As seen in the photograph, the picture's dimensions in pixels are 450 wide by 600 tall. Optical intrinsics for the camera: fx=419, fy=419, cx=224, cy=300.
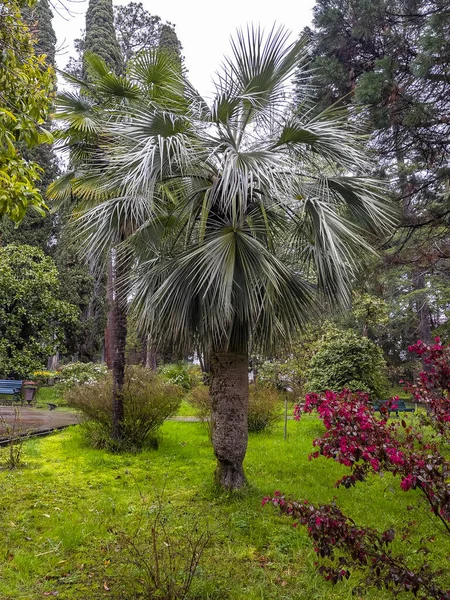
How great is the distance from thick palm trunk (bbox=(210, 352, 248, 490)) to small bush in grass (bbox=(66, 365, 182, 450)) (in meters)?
2.31

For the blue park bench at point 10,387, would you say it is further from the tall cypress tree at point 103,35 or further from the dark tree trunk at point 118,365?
the tall cypress tree at point 103,35

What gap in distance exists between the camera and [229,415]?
4.61 m

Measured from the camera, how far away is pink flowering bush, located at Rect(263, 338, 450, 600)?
213 cm

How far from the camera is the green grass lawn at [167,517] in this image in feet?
9.47

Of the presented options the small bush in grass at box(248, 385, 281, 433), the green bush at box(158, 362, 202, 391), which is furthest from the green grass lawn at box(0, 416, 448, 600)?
the green bush at box(158, 362, 202, 391)

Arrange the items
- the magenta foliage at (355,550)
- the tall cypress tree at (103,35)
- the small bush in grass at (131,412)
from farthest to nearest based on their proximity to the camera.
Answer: the tall cypress tree at (103,35), the small bush in grass at (131,412), the magenta foliage at (355,550)

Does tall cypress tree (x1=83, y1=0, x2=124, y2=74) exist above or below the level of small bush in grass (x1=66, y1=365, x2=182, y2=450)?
above

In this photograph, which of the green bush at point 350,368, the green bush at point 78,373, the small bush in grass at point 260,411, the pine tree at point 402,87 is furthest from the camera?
the green bush at point 78,373

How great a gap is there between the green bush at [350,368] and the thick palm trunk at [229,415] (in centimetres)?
456

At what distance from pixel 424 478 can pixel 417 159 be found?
20.9ft

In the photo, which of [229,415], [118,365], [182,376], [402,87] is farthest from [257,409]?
[182,376]

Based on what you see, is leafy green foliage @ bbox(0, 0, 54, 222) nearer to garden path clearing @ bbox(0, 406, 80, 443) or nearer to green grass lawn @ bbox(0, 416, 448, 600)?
green grass lawn @ bbox(0, 416, 448, 600)

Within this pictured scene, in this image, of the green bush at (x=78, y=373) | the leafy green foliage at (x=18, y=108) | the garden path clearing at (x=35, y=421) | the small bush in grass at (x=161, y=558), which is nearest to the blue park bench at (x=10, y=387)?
the garden path clearing at (x=35, y=421)

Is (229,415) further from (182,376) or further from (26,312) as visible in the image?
(182,376)
